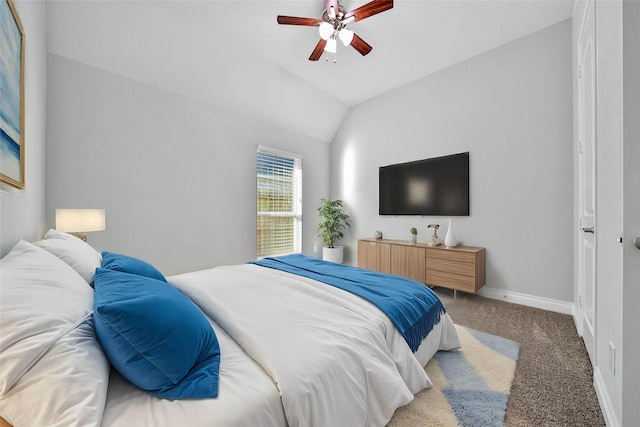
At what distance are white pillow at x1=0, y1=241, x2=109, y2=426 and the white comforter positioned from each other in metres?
0.39

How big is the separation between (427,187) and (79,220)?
3.88 meters

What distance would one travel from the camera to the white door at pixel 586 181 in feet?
6.14

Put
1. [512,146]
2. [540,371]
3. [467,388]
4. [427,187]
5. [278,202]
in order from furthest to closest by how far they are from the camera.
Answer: [278,202], [427,187], [512,146], [540,371], [467,388]

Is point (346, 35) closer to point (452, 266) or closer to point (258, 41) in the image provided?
point (258, 41)

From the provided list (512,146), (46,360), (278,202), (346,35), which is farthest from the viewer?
(278,202)

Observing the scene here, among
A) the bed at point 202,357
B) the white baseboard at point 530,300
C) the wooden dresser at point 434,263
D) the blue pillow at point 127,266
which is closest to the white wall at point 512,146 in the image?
the white baseboard at point 530,300

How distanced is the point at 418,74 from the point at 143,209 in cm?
401

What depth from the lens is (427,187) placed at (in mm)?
3732

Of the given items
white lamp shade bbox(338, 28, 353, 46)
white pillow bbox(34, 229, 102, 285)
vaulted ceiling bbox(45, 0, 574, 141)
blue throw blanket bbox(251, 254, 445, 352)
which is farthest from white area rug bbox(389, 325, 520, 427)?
vaulted ceiling bbox(45, 0, 574, 141)

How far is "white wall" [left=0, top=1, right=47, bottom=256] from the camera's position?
4.55 feet

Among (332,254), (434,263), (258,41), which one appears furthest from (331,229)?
(258,41)

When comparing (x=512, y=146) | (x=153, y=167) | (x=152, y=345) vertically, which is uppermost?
(x=512, y=146)

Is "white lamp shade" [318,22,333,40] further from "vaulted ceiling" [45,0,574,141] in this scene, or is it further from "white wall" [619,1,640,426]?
"white wall" [619,1,640,426]

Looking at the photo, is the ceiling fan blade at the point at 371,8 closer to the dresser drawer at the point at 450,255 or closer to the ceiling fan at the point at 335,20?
the ceiling fan at the point at 335,20
